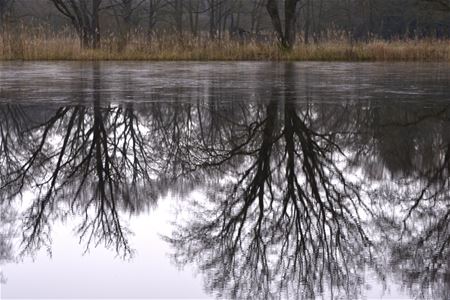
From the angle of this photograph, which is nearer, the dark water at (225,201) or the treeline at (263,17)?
the dark water at (225,201)

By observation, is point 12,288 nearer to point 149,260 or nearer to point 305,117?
point 149,260

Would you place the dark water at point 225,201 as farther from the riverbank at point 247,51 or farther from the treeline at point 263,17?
the treeline at point 263,17

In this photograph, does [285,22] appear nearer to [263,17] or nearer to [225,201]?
[225,201]

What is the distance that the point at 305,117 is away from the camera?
6711 millimetres

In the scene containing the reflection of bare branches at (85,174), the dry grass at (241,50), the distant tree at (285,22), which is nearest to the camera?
the reflection of bare branches at (85,174)

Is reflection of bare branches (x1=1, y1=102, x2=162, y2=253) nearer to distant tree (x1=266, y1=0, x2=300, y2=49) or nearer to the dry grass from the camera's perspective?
the dry grass

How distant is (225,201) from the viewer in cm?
395

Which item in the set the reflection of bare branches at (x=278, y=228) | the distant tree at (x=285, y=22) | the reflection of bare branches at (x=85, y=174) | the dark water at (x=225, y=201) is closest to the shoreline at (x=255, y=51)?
the distant tree at (x=285, y=22)

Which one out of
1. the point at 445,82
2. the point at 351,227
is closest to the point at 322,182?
the point at 351,227

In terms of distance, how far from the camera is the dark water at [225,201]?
9.07 feet

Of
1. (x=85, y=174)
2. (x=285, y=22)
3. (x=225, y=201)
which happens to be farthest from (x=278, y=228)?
(x=285, y=22)

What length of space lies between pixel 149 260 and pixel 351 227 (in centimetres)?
112

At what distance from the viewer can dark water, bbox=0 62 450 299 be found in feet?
9.07

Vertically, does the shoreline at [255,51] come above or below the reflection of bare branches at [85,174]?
above
